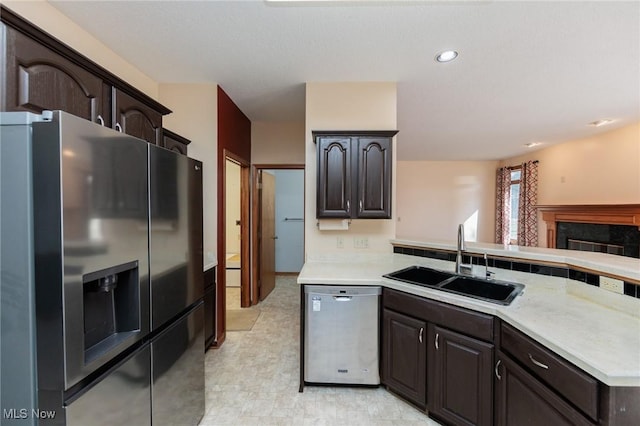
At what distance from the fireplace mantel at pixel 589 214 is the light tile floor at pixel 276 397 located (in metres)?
4.38

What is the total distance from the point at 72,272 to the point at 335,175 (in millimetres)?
1835

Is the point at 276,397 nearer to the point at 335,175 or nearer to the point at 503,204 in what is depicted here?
the point at 335,175

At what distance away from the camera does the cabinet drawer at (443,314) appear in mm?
1517

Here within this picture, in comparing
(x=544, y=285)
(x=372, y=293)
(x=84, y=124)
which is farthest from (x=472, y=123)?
(x=84, y=124)

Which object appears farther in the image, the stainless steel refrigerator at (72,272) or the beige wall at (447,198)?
the beige wall at (447,198)

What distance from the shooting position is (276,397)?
78.7 inches

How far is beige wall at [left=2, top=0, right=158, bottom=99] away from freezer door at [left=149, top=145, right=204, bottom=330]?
49.0 inches

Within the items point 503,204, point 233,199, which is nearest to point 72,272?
point 233,199

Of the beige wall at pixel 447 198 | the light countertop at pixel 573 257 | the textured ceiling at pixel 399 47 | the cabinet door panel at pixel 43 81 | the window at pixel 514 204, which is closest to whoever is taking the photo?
the cabinet door panel at pixel 43 81

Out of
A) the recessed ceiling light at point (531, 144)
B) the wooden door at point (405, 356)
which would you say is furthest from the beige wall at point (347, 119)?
the recessed ceiling light at point (531, 144)

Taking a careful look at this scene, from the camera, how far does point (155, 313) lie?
127 centimetres

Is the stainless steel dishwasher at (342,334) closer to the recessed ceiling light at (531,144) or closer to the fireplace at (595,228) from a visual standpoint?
the fireplace at (595,228)

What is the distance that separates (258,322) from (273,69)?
113 inches

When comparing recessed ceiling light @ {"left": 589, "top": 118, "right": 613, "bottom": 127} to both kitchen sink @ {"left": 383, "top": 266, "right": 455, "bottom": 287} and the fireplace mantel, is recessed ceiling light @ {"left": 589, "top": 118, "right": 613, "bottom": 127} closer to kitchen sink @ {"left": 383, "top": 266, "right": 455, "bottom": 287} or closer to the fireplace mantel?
the fireplace mantel
